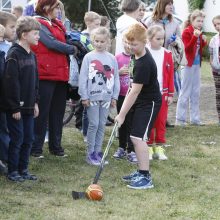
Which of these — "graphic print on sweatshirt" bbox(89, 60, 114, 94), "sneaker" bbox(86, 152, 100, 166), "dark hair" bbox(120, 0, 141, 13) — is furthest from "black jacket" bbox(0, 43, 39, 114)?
"dark hair" bbox(120, 0, 141, 13)

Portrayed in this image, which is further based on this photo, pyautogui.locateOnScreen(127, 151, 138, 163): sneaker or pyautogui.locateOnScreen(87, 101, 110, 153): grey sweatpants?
pyautogui.locateOnScreen(127, 151, 138, 163): sneaker

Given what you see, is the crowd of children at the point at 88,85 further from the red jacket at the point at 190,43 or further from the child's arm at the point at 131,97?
the red jacket at the point at 190,43

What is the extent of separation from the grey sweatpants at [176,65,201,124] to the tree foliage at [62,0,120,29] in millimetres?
12421

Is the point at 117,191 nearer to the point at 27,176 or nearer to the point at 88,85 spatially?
the point at 27,176

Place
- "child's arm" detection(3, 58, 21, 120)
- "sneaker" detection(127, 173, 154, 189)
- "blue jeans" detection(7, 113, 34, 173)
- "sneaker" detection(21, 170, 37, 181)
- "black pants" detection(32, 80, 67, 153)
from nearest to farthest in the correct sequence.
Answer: "child's arm" detection(3, 58, 21, 120) < "blue jeans" detection(7, 113, 34, 173) < "sneaker" detection(127, 173, 154, 189) < "sneaker" detection(21, 170, 37, 181) < "black pants" detection(32, 80, 67, 153)

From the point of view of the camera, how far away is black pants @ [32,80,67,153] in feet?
22.7

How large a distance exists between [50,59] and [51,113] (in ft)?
2.49

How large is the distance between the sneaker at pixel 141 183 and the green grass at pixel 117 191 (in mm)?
79

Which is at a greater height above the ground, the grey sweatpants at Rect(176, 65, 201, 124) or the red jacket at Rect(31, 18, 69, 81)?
the red jacket at Rect(31, 18, 69, 81)

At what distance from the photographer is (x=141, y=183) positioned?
20.0 ft

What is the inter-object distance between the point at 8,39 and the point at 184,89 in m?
4.22

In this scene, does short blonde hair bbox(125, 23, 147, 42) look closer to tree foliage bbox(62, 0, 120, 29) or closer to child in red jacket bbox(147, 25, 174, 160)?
child in red jacket bbox(147, 25, 174, 160)

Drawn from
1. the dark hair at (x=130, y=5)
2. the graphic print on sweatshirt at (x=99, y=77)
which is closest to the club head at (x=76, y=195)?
the graphic print on sweatshirt at (x=99, y=77)

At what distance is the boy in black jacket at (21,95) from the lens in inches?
Result: 231
